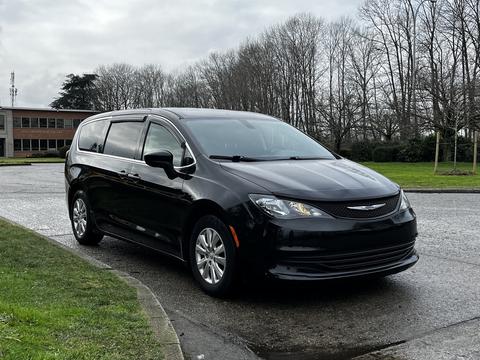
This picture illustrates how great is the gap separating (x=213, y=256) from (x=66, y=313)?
1466mm

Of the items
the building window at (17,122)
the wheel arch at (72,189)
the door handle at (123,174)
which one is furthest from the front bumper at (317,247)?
the building window at (17,122)

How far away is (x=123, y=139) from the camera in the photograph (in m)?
7.09

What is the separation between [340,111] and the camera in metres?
52.2

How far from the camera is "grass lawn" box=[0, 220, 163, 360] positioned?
345cm

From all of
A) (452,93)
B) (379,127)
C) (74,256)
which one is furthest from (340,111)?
(74,256)


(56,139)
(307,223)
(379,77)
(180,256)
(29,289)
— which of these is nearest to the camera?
(307,223)

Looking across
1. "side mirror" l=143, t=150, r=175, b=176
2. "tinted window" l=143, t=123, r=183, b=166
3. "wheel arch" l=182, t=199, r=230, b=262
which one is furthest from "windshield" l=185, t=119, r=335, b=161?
"wheel arch" l=182, t=199, r=230, b=262

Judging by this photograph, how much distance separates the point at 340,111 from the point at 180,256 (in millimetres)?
48083

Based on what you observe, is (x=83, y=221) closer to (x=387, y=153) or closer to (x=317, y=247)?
(x=317, y=247)

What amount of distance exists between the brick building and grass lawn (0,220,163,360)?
78.0 meters

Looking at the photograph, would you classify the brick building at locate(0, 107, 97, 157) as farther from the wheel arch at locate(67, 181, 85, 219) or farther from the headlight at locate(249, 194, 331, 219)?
the headlight at locate(249, 194, 331, 219)

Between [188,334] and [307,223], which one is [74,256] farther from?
[307,223]

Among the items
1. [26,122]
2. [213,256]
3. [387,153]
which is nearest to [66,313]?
[213,256]

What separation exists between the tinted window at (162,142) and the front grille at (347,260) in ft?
5.99
